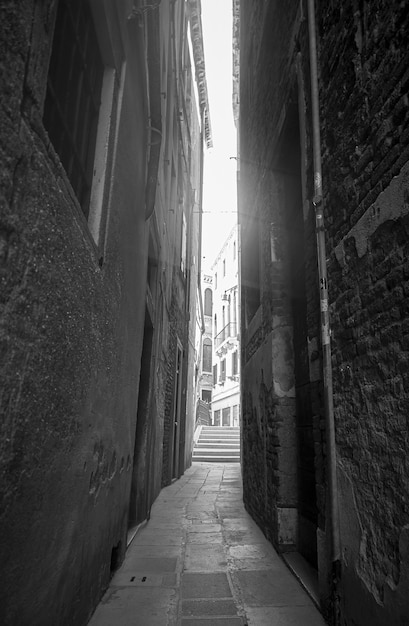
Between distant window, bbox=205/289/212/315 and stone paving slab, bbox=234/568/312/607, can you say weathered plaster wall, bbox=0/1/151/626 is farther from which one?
distant window, bbox=205/289/212/315

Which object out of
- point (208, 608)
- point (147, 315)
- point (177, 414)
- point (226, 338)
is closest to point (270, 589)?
point (208, 608)

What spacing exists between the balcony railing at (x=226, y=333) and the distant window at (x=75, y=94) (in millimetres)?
20923

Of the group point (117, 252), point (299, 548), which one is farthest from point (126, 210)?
point (299, 548)

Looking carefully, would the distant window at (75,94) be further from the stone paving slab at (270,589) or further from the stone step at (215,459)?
the stone step at (215,459)

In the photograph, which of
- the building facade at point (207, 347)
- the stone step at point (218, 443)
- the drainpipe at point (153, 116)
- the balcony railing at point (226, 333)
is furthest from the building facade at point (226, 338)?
the drainpipe at point (153, 116)

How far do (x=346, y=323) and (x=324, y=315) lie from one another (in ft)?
0.76

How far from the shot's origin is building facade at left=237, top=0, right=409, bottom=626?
183 centimetres

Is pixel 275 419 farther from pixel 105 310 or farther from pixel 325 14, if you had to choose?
pixel 325 14

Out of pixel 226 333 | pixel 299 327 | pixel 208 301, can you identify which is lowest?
pixel 299 327

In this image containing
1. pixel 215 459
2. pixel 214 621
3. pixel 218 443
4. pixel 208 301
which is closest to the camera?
pixel 214 621

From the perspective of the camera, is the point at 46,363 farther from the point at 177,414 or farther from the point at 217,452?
the point at 217,452

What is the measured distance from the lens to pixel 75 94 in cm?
195

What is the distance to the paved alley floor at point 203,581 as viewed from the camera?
232 cm

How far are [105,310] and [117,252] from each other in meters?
0.51
